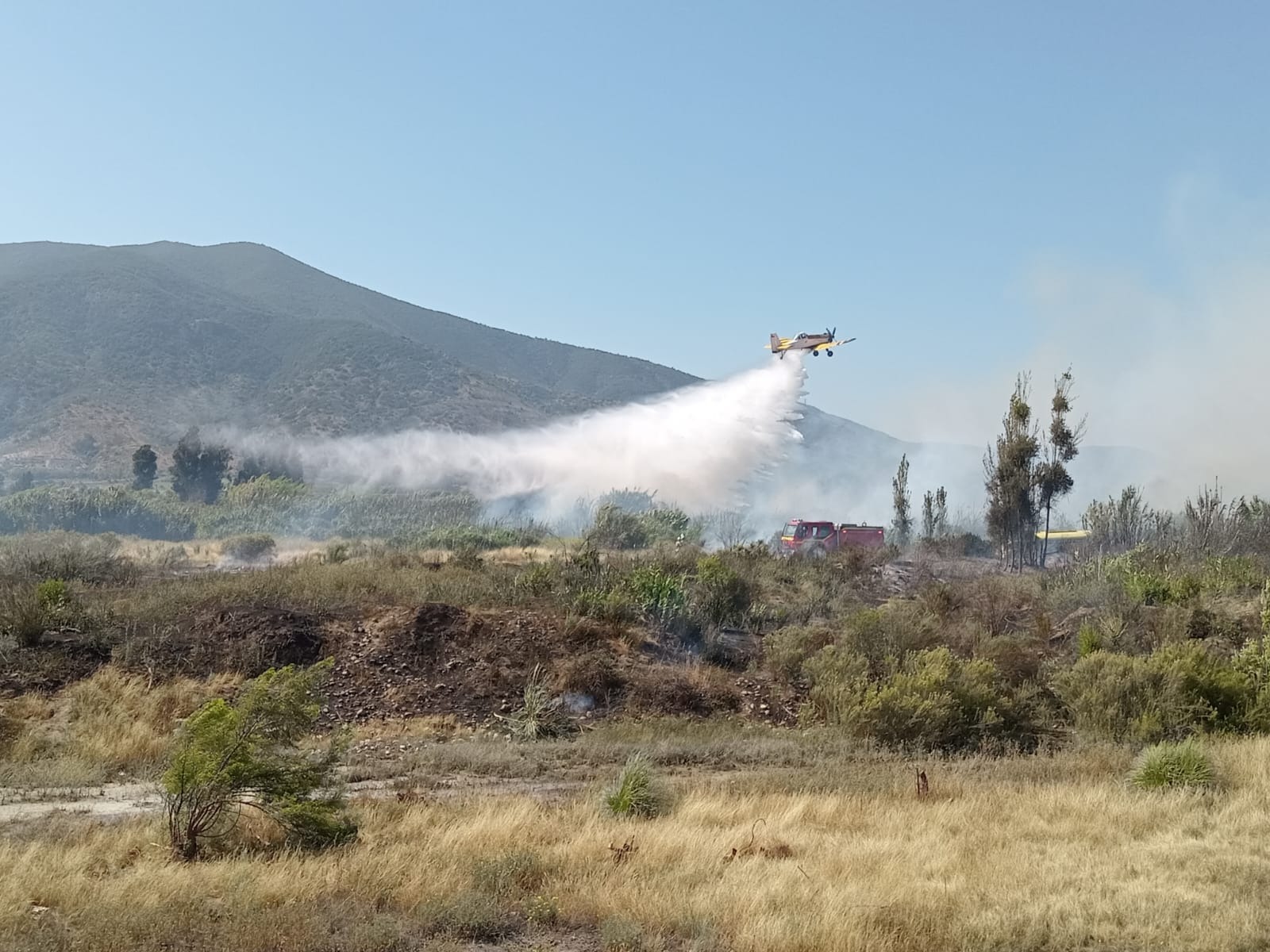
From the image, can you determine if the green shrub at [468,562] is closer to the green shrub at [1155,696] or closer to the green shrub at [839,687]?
the green shrub at [839,687]

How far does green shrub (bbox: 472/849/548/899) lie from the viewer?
25.4 feet

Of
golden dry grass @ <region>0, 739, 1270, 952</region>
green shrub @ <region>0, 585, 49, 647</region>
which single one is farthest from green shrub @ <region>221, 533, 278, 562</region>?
golden dry grass @ <region>0, 739, 1270, 952</region>

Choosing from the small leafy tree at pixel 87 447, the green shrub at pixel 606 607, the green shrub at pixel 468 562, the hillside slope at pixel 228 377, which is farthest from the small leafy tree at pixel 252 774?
the small leafy tree at pixel 87 447

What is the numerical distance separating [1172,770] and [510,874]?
23.0 feet

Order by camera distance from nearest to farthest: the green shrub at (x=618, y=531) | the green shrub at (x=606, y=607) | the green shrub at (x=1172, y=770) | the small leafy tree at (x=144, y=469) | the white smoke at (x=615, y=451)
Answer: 1. the green shrub at (x=1172, y=770)
2. the green shrub at (x=606, y=607)
3. the green shrub at (x=618, y=531)
4. the white smoke at (x=615, y=451)
5. the small leafy tree at (x=144, y=469)

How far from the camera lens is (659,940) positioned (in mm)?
6785

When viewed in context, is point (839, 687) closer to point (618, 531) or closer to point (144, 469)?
point (618, 531)

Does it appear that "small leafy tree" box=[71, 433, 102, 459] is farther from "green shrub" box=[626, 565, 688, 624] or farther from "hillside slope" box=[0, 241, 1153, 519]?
"green shrub" box=[626, 565, 688, 624]

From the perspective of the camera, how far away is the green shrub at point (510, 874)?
775 cm

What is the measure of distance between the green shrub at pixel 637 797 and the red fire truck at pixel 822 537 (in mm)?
29400

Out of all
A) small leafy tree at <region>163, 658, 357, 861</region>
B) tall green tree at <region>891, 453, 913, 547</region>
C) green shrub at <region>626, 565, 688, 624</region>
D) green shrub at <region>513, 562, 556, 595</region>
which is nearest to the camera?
small leafy tree at <region>163, 658, 357, 861</region>

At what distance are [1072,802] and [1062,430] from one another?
34.6 m

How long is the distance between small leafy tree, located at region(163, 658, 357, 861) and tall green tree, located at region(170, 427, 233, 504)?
6218 centimetres

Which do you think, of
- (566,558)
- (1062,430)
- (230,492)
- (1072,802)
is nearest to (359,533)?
(230,492)
